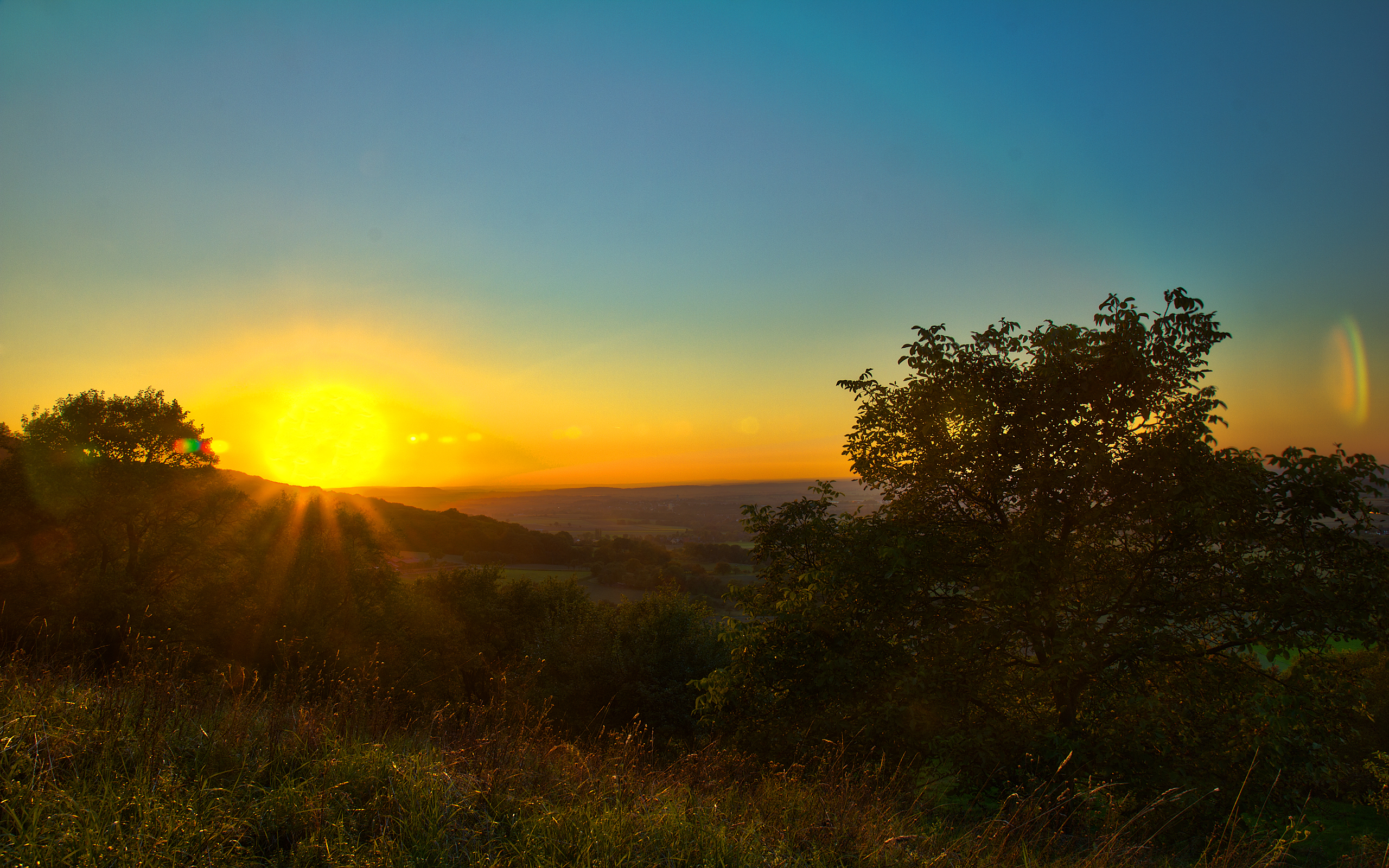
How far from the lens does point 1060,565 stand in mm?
9594

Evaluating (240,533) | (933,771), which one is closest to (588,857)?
(933,771)

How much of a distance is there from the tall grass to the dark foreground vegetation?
0.10 ft

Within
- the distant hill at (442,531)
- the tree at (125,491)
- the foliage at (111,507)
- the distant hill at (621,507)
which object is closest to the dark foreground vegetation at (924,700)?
the foliage at (111,507)

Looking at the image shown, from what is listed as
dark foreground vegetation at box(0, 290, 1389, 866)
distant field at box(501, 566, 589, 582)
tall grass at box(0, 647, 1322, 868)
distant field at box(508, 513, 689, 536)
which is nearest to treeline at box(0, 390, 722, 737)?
dark foreground vegetation at box(0, 290, 1389, 866)

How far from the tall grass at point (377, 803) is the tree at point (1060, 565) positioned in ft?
13.9

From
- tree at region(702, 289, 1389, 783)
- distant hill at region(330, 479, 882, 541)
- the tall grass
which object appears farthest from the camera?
distant hill at region(330, 479, 882, 541)

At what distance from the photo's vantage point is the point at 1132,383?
34.0ft

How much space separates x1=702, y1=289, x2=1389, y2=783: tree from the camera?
9.01 m

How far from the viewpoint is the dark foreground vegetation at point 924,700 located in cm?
373

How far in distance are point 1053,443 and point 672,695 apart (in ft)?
57.1

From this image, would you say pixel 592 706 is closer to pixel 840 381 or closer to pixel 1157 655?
pixel 840 381

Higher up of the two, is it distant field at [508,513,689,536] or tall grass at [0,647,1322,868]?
tall grass at [0,647,1322,868]

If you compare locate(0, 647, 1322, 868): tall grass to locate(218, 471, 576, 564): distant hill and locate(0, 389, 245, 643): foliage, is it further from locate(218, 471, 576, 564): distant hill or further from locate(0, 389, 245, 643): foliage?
locate(218, 471, 576, 564): distant hill

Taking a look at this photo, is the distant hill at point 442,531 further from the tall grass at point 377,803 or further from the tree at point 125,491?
the tall grass at point 377,803
